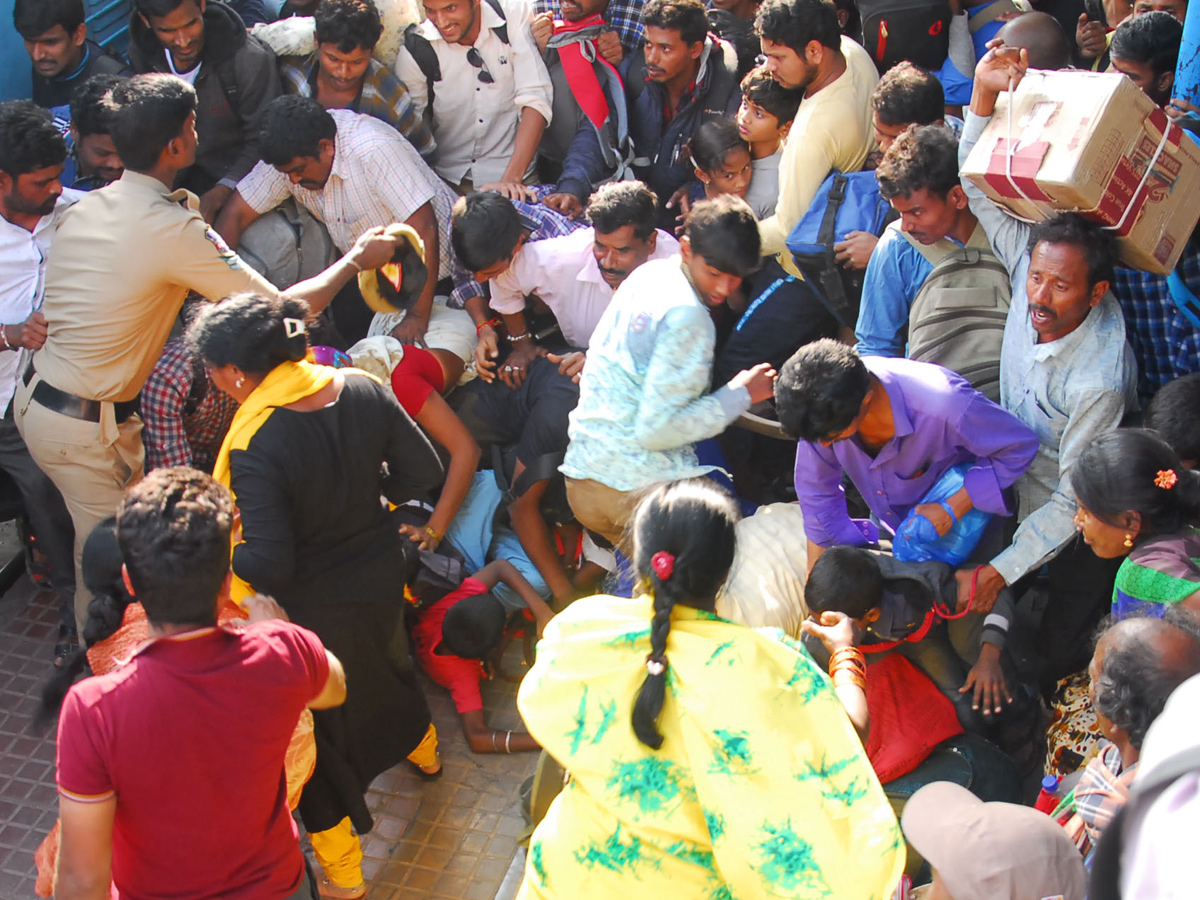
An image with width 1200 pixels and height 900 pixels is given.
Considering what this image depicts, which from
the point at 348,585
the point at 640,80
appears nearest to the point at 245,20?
the point at 640,80

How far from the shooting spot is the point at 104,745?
202 cm

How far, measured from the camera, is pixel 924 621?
3.04 m

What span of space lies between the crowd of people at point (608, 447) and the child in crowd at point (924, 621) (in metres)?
0.01

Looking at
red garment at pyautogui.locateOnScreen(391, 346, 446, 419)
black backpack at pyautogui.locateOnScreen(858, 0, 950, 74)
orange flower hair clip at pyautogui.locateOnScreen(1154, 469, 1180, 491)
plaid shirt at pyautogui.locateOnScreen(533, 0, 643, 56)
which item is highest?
black backpack at pyautogui.locateOnScreen(858, 0, 950, 74)

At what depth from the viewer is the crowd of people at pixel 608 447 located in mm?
1907

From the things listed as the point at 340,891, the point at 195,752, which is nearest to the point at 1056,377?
the point at 195,752

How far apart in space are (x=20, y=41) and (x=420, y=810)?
4069 millimetres

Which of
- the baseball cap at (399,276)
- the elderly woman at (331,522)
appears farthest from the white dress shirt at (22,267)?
the elderly woman at (331,522)

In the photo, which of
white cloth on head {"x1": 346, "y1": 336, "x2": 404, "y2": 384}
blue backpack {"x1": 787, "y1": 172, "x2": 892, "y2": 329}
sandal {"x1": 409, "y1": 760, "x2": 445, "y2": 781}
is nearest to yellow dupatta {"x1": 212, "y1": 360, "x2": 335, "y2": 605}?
sandal {"x1": 409, "y1": 760, "x2": 445, "y2": 781}

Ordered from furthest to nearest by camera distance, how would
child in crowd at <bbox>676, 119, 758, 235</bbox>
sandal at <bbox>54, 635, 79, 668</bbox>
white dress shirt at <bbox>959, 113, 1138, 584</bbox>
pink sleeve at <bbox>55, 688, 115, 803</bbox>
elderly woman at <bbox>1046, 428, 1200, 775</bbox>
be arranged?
child in crowd at <bbox>676, 119, 758, 235</bbox>, sandal at <bbox>54, 635, 79, 668</bbox>, white dress shirt at <bbox>959, 113, 1138, 584</bbox>, elderly woman at <bbox>1046, 428, 1200, 775</bbox>, pink sleeve at <bbox>55, 688, 115, 803</bbox>

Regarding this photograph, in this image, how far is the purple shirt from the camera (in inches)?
116

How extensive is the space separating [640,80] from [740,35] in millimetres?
534

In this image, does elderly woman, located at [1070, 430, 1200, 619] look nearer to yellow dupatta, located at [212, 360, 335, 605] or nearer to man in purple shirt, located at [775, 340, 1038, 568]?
man in purple shirt, located at [775, 340, 1038, 568]

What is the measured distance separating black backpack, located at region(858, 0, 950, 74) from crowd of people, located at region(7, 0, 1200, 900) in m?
0.03
